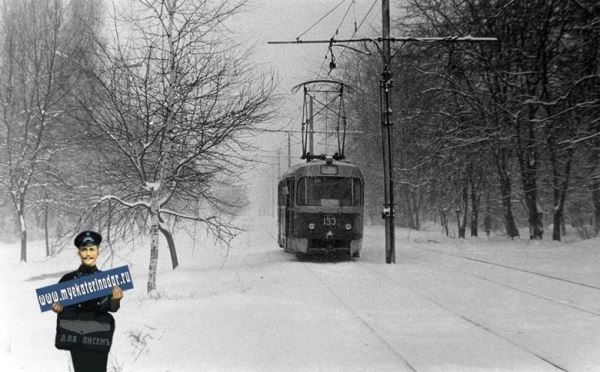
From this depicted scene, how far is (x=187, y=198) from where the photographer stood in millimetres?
14742

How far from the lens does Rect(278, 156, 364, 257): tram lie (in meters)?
14.6

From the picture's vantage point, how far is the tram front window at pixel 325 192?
14898mm

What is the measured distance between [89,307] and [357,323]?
5205 mm

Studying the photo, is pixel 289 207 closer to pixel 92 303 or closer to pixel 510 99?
pixel 510 99

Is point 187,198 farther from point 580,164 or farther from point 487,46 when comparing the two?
point 580,164

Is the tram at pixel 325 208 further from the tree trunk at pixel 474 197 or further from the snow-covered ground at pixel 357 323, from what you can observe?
the tree trunk at pixel 474 197

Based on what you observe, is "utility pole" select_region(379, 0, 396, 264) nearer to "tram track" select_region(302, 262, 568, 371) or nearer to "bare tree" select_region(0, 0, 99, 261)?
"tram track" select_region(302, 262, 568, 371)

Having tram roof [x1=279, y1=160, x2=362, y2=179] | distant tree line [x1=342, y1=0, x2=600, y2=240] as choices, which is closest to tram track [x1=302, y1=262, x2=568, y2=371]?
tram roof [x1=279, y1=160, x2=362, y2=179]

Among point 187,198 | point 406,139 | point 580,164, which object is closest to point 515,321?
point 187,198

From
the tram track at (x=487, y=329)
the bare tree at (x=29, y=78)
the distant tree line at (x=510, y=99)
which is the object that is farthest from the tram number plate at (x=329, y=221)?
the bare tree at (x=29, y=78)

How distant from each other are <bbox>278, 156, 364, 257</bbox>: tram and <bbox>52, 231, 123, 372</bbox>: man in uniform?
38.9 feet

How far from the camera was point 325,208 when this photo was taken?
1470cm

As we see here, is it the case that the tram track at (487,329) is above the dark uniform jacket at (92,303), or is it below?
below

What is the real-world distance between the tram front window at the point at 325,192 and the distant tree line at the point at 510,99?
4.44 m
